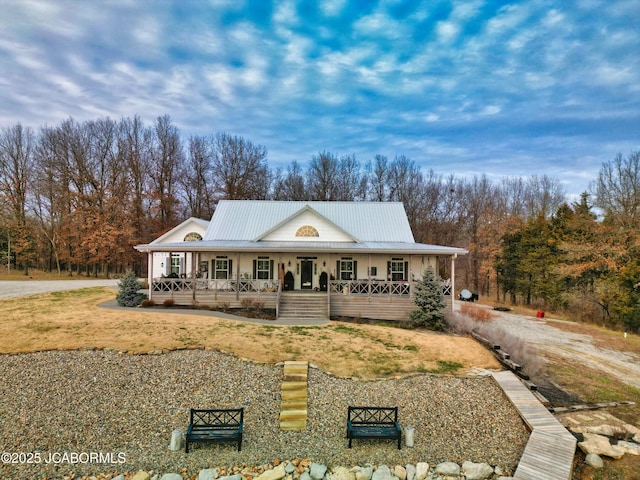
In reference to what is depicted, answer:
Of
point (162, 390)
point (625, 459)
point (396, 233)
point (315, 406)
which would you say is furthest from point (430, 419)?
point (396, 233)

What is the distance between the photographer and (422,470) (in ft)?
21.2

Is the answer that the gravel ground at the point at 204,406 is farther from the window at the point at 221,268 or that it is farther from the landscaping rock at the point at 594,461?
the window at the point at 221,268

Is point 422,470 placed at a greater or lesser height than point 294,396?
lesser

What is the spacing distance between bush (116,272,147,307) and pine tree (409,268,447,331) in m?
14.2

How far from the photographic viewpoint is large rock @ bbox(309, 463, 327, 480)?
6.24m

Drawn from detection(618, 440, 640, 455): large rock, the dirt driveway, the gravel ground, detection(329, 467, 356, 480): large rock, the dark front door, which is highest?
the dark front door

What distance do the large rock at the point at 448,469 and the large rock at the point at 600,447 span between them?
2.93m

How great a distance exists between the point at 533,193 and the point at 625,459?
131ft

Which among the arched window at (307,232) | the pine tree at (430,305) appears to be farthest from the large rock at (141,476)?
the arched window at (307,232)

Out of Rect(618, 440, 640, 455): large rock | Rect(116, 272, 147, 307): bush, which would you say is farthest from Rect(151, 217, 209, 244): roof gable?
Rect(618, 440, 640, 455): large rock

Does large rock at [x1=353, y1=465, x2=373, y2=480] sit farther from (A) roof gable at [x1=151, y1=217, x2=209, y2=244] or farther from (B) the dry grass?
(A) roof gable at [x1=151, y1=217, x2=209, y2=244]

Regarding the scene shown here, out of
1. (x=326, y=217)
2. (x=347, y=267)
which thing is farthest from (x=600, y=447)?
(x=326, y=217)

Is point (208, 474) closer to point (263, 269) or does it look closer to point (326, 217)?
point (263, 269)

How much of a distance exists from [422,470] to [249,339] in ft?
24.2
